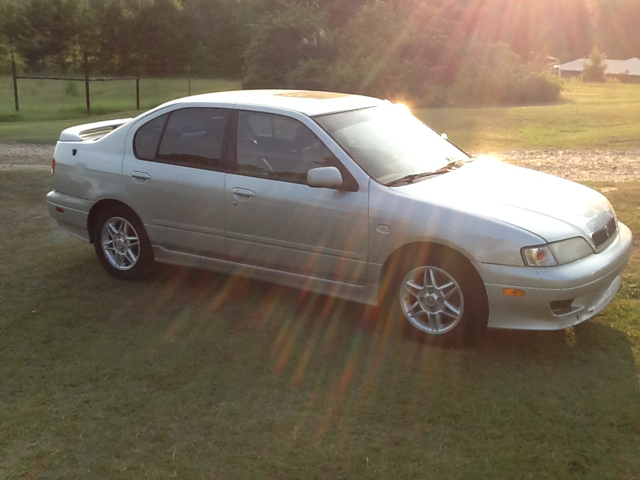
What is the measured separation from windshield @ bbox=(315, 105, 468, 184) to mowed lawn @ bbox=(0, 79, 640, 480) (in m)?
1.16

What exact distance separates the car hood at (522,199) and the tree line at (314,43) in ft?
79.5

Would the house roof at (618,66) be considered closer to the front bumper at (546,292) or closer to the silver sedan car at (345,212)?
the silver sedan car at (345,212)

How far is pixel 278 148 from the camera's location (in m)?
5.55

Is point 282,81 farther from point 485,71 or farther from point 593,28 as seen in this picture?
point 593,28

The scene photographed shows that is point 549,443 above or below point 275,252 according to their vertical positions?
below

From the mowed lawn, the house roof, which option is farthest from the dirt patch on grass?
the house roof

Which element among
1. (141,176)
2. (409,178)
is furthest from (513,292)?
(141,176)

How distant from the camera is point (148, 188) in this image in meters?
6.07

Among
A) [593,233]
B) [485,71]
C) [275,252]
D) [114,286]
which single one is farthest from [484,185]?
[485,71]

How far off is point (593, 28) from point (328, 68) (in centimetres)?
8745

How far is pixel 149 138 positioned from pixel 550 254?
350 centimetres

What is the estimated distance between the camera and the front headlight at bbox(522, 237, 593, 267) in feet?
14.9

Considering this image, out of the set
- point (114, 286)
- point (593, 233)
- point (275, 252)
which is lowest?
point (114, 286)

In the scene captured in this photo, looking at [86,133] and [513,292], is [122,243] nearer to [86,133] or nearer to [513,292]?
Result: [86,133]
